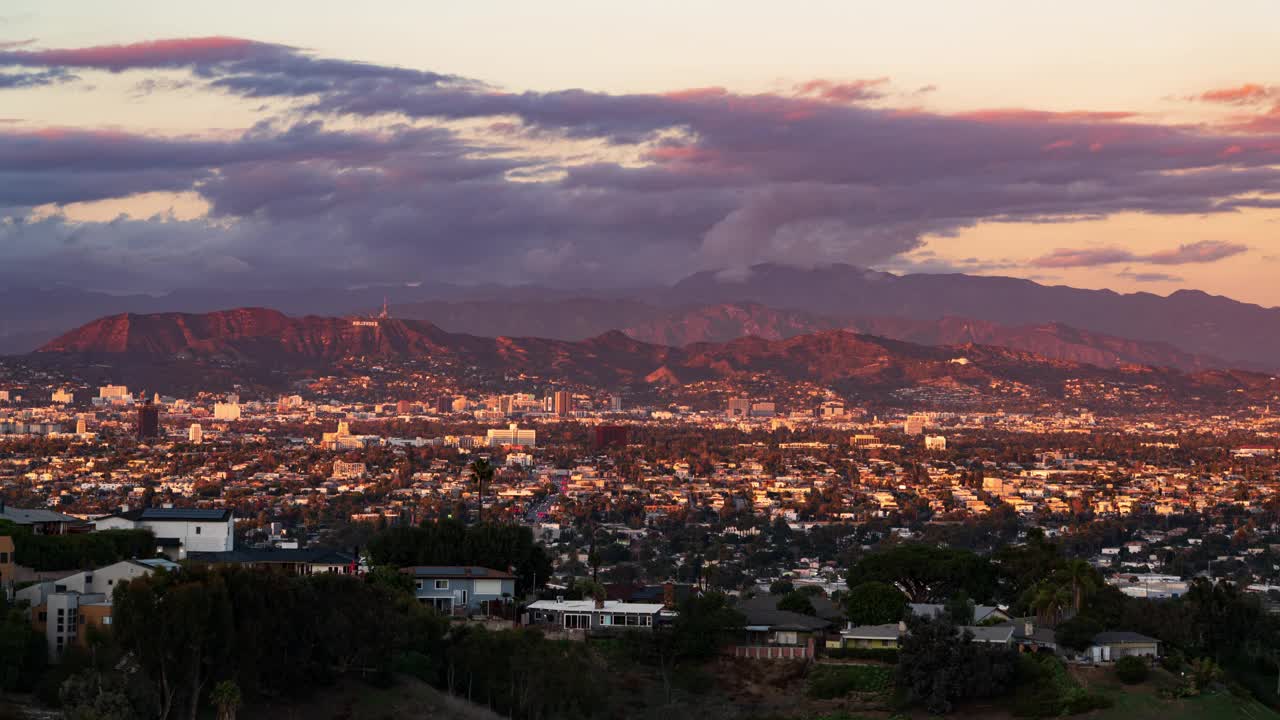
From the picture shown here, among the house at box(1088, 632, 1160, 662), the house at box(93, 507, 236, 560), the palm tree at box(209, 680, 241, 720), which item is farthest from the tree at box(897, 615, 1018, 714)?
the house at box(93, 507, 236, 560)

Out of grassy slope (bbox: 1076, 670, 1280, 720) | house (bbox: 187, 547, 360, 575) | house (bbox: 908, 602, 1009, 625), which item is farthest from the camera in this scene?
house (bbox: 187, 547, 360, 575)

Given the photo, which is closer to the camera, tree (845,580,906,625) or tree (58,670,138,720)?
tree (58,670,138,720)

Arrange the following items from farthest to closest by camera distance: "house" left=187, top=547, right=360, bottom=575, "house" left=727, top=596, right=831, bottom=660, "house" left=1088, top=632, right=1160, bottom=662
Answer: "house" left=187, top=547, right=360, bottom=575 → "house" left=727, top=596, right=831, bottom=660 → "house" left=1088, top=632, right=1160, bottom=662

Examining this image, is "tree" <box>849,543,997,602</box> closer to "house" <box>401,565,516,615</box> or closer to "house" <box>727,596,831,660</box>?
"house" <box>727,596,831,660</box>

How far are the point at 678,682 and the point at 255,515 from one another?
3841 inches

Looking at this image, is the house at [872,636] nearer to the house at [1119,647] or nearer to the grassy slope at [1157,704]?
the house at [1119,647]

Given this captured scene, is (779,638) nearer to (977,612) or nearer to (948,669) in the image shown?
(977,612)

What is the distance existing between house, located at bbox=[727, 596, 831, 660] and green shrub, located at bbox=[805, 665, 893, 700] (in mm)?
2248

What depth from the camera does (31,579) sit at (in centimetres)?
7431

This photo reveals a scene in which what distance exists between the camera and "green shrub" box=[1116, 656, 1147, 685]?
71.9m

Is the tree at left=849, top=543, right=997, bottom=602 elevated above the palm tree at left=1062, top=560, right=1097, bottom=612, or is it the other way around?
the palm tree at left=1062, top=560, right=1097, bottom=612

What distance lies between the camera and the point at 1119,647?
75.3 meters

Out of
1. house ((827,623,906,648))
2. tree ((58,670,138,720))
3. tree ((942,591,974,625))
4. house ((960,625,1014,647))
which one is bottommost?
house ((827,623,906,648))

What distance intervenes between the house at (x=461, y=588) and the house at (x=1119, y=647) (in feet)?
79.7
